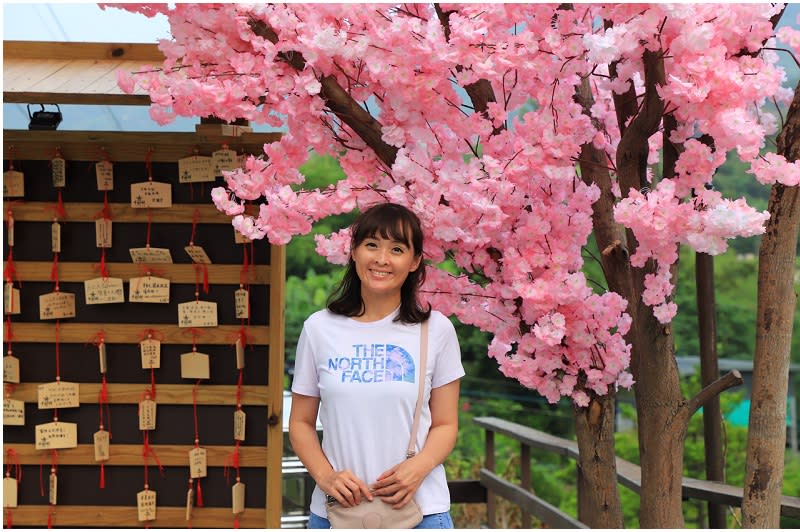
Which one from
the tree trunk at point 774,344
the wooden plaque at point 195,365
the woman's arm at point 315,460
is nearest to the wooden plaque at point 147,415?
the wooden plaque at point 195,365

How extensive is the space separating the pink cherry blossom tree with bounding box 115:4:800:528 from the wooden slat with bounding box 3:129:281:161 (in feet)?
1.89

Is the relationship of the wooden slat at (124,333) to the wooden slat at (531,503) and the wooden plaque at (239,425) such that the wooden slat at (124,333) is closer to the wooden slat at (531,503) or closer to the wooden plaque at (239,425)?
the wooden plaque at (239,425)

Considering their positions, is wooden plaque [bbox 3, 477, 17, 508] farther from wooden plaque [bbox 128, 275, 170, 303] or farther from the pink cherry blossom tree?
the pink cherry blossom tree

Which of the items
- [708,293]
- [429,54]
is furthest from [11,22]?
[708,293]

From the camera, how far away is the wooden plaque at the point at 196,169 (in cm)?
295

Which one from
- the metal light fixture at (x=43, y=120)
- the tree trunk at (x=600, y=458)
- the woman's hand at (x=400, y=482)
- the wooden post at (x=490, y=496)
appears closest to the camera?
the woman's hand at (x=400, y=482)

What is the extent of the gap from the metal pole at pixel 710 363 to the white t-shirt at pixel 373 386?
149 cm

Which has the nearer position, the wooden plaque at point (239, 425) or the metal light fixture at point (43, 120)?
the wooden plaque at point (239, 425)

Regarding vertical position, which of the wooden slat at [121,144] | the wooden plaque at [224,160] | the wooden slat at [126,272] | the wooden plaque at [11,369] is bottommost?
the wooden plaque at [11,369]

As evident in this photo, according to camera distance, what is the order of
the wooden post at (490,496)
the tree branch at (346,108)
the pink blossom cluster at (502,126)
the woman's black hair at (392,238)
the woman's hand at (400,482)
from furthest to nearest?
the wooden post at (490,496) < the tree branch at (346,108) < the pink blossom cluster at (502,126) < the woman's black hair at (392,238) < the woman's hand at (400,482)

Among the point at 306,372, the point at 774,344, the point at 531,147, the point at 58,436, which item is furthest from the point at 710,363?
the point at 58,436

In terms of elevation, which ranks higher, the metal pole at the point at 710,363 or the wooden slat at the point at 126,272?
the wooden slat at the point at 126,272

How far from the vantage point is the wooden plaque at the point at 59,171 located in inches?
117

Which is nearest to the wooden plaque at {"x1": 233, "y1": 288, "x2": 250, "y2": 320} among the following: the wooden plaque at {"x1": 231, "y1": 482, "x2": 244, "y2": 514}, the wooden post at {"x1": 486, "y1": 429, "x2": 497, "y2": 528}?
the wooden plaque at {"x1": 231, "y1": 482, "x2": 244, "y2": 514}
